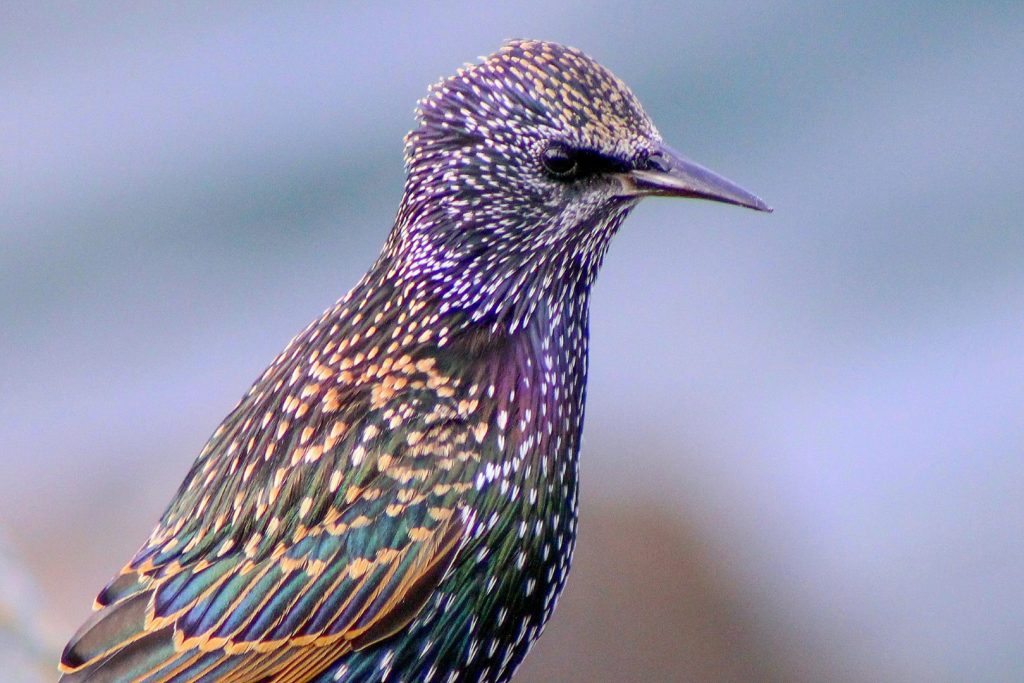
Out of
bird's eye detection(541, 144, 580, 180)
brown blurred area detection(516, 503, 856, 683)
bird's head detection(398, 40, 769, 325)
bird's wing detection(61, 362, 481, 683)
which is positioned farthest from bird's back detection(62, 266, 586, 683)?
brown blurred area detection(516, 503, 856, 683)

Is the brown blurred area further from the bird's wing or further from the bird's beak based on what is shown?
the bird's beak

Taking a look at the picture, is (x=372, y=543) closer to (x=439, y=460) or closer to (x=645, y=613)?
(x=439, y=460)

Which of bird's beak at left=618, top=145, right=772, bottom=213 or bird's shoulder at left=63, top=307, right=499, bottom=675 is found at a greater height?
bird's beak at left=618, top=145, right=772, bottom=213

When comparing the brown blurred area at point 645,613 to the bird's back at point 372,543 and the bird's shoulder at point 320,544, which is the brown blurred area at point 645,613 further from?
the bird's shoulder at point 320,544

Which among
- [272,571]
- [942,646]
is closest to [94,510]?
[272,571]

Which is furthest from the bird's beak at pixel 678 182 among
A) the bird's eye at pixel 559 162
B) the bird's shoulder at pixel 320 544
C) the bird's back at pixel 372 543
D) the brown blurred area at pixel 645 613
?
the brown blurred area at pixel 645 613

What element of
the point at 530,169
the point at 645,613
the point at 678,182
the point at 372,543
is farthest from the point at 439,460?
the point at 645,613
